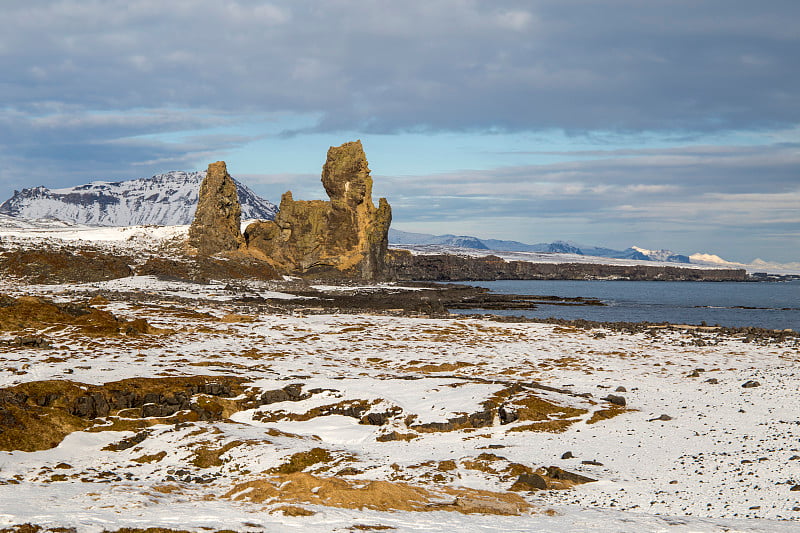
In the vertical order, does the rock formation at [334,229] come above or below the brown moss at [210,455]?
above

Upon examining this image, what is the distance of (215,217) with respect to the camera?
121m

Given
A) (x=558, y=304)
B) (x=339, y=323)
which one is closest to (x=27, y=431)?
(x=339, y=323)

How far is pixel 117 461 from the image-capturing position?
1775 centimetres

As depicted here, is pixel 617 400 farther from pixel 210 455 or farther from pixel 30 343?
pixel 30 343

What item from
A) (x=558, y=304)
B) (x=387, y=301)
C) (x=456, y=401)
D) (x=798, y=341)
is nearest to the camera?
(x=456, y=401)

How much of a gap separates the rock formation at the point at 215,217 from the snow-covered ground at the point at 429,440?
8432cm

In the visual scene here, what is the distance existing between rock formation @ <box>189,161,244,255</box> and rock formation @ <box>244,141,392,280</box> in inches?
Answer: 406

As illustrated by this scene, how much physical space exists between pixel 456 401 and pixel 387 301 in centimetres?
5929

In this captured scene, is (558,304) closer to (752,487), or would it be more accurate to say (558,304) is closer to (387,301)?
(387,301)

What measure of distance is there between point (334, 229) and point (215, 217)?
26489 mm

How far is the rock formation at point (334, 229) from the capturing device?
132 m

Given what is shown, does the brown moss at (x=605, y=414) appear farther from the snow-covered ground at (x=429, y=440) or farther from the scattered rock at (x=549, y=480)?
the scattered rock at (x=549, y=480)

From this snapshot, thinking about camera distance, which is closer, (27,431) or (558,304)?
(27,431)

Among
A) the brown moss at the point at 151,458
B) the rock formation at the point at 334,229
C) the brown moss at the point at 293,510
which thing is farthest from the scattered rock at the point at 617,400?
the rock formation at the point at 334,229
